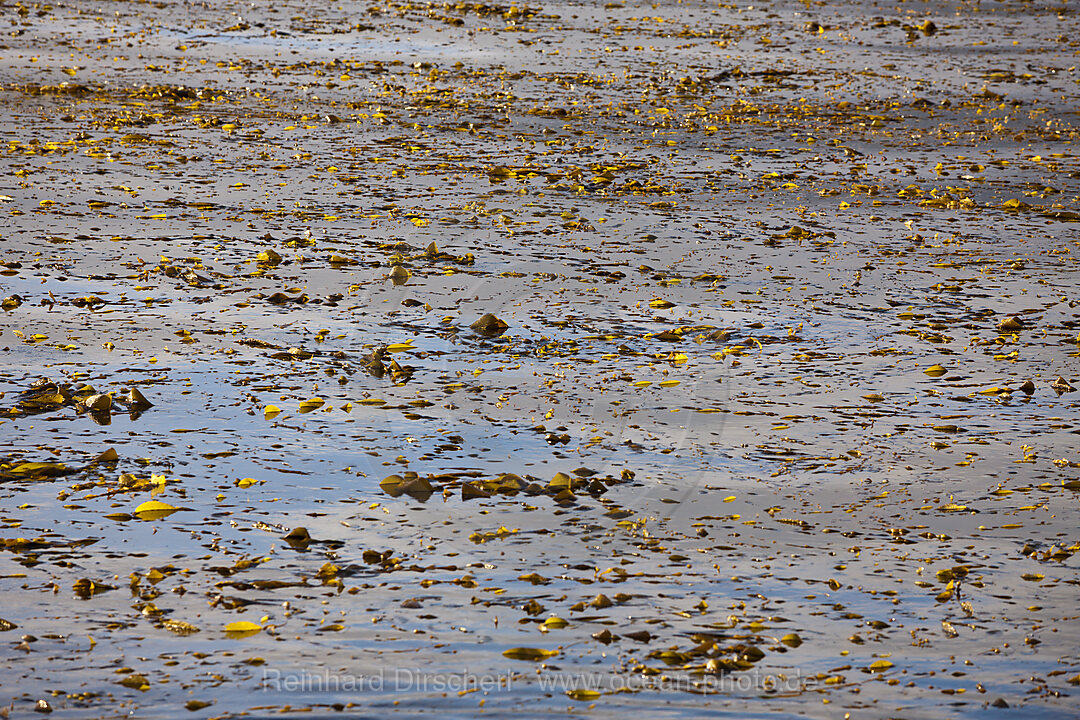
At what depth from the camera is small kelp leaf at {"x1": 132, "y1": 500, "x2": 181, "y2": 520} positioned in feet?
8.70

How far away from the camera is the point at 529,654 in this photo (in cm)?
217

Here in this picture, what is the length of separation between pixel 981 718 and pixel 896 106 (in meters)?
5.37

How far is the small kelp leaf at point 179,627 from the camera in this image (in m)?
2.22

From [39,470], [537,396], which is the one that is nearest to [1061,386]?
[537,396]

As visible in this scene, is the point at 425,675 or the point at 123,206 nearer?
the point at 425,675

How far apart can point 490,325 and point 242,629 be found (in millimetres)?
1786

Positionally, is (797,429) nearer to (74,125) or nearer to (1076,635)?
(1076,635)

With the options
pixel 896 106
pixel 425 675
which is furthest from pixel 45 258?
pixel 896 106

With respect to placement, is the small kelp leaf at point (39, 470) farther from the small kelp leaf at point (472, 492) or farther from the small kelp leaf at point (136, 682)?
the small kelp leaf at point (472, 492)

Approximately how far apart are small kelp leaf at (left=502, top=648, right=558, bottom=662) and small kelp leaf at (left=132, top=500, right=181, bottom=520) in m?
1.04

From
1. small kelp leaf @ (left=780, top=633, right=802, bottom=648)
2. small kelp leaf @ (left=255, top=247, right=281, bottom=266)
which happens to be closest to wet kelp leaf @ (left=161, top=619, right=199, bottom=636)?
small kelp leaf @ (left=780, top=633, right=802, bottom=648)

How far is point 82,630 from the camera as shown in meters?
2.22

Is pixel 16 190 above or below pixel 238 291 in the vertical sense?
above

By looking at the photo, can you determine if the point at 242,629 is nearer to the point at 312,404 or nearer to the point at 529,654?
the point at 529,654
